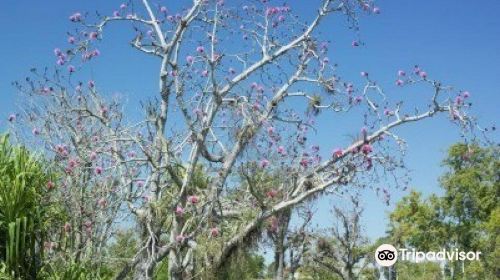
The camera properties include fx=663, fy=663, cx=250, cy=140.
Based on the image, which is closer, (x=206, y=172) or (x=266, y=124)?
(x=266, y=124)

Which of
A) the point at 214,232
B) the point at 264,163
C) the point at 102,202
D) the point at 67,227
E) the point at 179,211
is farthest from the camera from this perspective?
the point at 264,163

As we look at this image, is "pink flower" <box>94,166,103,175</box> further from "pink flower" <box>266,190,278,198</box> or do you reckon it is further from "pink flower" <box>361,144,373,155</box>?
"pink flower" <box>361,144,373,155</box>

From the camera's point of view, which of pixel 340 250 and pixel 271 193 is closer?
pixel 271 193

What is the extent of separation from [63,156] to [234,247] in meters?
3.19

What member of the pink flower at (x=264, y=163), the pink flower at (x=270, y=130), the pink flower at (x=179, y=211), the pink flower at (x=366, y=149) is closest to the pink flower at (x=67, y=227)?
the pink flower at (x=179, y=211)

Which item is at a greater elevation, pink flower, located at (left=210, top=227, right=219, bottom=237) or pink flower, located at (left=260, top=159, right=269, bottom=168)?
pink flower, located at (left=260, top=159, right=269, bottom=168)

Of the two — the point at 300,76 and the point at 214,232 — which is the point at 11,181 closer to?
the point at 214,232

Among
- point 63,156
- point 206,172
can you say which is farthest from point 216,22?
point 63,156

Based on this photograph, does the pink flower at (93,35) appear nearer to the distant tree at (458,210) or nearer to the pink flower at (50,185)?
the pink flower at (50,185)

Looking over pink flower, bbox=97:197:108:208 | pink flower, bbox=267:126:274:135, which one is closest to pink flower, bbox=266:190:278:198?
pink flower, bbox=267:126:274:135

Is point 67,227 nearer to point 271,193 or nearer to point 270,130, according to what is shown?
point 271,193

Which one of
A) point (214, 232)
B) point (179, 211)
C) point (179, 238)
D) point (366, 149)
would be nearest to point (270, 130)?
point (366, 149)

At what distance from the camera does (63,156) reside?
10508 millimetres

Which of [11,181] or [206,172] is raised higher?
[206,172]
